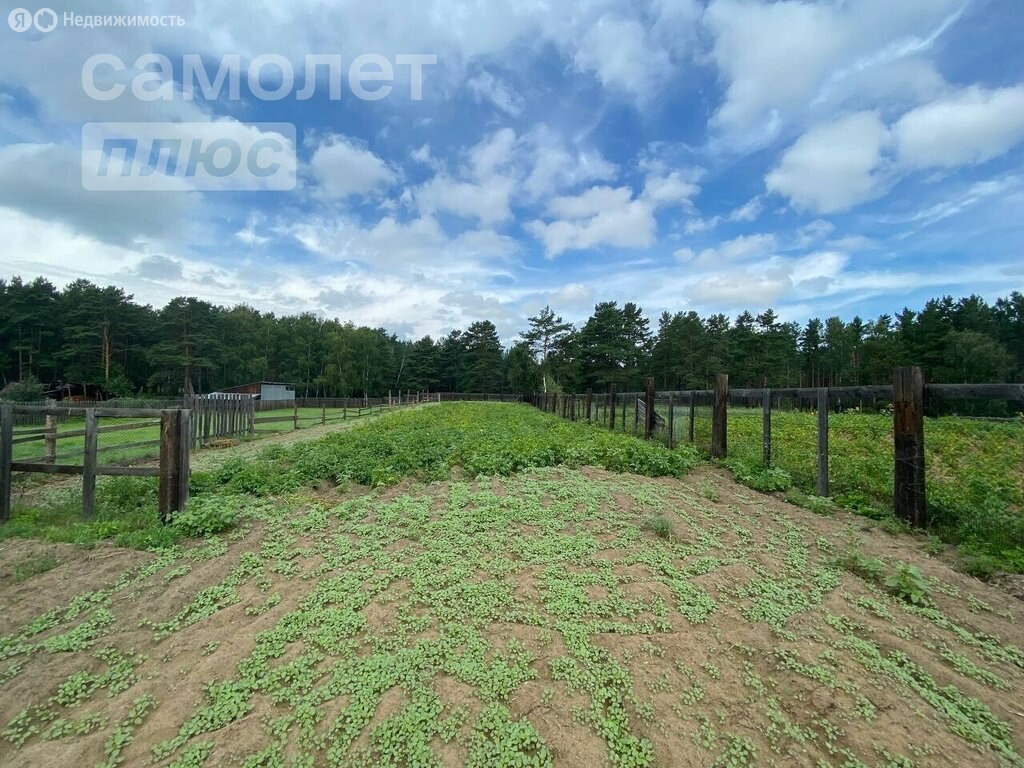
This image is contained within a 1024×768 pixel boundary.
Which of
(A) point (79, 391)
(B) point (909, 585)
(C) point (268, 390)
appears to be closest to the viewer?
(B) point (909, 585)

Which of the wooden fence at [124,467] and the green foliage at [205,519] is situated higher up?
the wooden fence at [124,467]

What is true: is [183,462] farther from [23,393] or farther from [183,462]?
A: [23,393]

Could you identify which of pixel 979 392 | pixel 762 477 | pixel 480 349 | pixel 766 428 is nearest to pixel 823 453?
pixel 762 477

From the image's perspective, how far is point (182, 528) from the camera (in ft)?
13.9

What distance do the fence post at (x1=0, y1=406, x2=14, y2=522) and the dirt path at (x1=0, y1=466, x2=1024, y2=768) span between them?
82.8 inches

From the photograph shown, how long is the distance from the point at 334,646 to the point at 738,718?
2.09 m

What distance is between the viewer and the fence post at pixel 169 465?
4672 millimetres

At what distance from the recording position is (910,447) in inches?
169

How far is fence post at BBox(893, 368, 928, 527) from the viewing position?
4.17 meters

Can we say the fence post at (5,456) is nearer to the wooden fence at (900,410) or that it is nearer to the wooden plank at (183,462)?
the wooden plank at (183,462)

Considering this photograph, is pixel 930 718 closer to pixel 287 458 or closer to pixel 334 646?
pixel 334 646

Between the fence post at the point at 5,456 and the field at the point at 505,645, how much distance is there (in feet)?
4.43

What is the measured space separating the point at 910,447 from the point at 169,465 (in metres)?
7.50

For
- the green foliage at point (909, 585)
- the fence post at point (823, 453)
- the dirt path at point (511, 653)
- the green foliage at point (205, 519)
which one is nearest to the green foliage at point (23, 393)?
the green foliage at point (205, 519)
